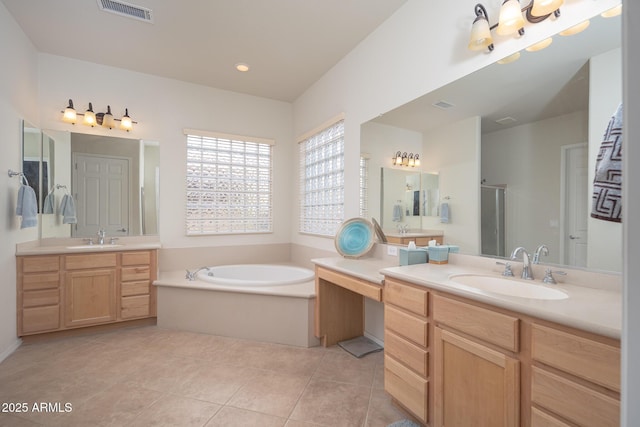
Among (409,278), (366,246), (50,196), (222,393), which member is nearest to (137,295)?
(50,196)

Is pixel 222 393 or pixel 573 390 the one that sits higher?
pixel 573 390

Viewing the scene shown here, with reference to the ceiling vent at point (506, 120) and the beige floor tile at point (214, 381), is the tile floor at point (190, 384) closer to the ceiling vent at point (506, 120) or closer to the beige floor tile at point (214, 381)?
the beige floor tile at point (214, 381)

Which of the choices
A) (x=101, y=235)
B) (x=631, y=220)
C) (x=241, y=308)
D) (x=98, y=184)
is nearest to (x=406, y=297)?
(x=631, y=220)

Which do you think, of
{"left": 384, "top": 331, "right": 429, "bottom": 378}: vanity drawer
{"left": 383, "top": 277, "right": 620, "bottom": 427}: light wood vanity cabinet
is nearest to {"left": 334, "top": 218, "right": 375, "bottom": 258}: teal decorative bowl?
{"left": 383, "top": 277, "right": 620, "bottom": 427}: light wood vanity cabinet

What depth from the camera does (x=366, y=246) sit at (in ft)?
8.78

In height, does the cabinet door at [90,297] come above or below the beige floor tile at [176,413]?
above

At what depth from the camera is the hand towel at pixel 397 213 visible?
2.43 metres

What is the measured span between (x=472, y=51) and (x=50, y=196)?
3.96m

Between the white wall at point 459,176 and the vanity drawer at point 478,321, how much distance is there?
0.62m

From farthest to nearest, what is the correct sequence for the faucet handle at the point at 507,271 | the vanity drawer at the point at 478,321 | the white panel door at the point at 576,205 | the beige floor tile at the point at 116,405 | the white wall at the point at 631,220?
the beige floor tile at the point at 116,405 → the faucet handle at the point at 507,271 → the white panel door at the point at 576,205 → the vanity drawer at the point at 478,321 → the white wall at the point at 631,220

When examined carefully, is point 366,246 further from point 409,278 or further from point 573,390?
point 573,390

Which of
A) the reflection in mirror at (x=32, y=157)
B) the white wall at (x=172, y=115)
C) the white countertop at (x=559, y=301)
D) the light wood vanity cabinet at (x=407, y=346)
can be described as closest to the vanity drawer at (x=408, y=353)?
the light wood vanity cabinet at (x=407, y=346)

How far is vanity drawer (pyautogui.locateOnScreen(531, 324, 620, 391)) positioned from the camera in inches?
33.9

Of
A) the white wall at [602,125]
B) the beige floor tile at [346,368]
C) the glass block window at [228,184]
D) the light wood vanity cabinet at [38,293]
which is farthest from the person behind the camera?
the glass block window at [228,184]
